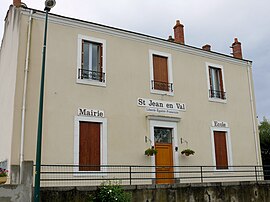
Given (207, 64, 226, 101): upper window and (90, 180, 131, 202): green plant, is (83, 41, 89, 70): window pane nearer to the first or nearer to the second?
(90, 180, 131, 202): green plant

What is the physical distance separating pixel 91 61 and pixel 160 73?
10.6 ft

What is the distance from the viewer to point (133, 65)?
14.9 meters

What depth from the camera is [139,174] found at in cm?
1385

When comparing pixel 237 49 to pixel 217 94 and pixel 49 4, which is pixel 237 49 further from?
pixel 49 4

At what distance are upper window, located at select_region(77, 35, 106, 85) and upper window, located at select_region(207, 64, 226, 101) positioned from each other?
5640 mm

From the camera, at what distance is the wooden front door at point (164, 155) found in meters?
14.4

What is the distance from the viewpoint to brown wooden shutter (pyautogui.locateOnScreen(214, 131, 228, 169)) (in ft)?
53.1

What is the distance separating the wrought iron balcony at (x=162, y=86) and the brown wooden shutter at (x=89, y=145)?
10.7 ft

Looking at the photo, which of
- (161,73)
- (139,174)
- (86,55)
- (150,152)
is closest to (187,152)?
(150,152)

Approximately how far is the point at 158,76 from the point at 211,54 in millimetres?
3506

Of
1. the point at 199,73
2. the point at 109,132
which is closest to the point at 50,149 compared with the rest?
the point at 109,132

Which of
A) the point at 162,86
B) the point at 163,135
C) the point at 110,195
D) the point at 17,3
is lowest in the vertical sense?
the point at 110,195

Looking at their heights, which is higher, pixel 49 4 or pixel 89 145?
pixel 49 4

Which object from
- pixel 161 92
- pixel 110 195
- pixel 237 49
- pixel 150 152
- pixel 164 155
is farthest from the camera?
pixel 237 49
